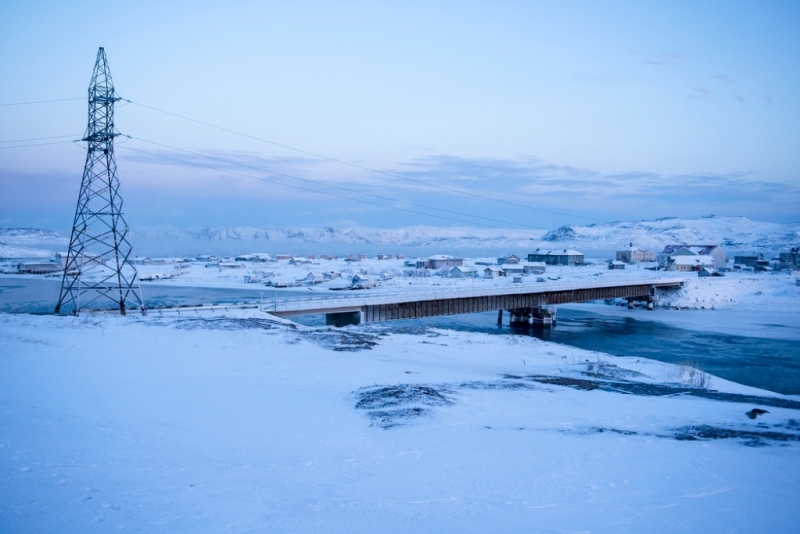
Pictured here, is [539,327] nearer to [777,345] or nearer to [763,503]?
[777,345]

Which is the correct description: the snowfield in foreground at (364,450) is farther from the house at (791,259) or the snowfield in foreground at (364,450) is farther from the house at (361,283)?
the house at (791,259)

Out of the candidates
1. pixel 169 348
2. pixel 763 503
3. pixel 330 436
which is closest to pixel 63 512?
pixel 330 436

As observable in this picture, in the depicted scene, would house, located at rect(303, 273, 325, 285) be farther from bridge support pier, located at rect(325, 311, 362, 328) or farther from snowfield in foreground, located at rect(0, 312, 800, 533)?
snowfield in foreground, located at rect(0, 312, 800, 533)

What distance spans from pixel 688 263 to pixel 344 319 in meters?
76.8

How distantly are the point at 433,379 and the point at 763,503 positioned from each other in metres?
8.24

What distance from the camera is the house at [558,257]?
347 feet

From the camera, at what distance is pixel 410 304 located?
4012 cm

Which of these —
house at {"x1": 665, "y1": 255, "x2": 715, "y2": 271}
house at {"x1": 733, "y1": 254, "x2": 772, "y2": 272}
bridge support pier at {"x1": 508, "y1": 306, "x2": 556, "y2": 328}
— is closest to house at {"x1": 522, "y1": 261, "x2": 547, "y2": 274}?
house at {"x1": 665, "y1": 255, "x2": 715, "y2": 271}

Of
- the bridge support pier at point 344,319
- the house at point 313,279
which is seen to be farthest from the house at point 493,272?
the bridge support pier at point 344,319

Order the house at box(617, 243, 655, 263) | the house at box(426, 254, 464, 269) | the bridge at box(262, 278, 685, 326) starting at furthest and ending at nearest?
1. the house at box(617, 243, 655, 263)
2. the house at box(426, 254, 464, 269)
3. the bridge at box(262, 278, 685, 326)

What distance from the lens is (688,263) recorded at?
90188 millimetres

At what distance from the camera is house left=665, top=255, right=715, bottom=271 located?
89.9 meters

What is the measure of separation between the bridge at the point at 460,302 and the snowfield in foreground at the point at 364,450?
19826 mm

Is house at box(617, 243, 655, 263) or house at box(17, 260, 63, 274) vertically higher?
house at box(617, 243, 655, 263)
